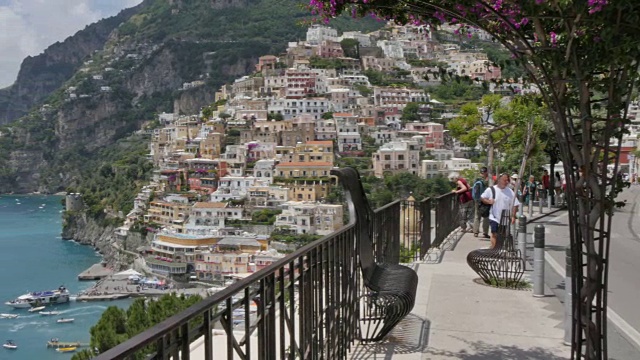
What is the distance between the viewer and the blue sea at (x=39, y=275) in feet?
155

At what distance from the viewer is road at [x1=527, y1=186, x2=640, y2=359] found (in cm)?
520

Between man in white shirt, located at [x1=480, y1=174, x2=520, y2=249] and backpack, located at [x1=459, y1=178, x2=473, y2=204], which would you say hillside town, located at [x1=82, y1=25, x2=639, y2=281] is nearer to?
backpack, located at [x1=459, y1=178, x2=473, y2=204]

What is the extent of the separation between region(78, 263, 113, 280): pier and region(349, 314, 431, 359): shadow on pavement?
69.0 meters

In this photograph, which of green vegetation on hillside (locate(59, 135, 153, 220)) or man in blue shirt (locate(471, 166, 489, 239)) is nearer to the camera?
man in blue shirt (locate(471, 166, 489, 239))

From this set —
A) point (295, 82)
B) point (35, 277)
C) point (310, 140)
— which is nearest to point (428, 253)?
point (35, 277)

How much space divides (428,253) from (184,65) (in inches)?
→ 6642

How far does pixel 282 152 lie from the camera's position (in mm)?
94938

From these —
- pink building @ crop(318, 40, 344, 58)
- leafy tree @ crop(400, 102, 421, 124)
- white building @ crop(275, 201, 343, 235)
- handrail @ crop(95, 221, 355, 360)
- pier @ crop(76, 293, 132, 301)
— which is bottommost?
pier @ crop(76, 293, 132, 301)

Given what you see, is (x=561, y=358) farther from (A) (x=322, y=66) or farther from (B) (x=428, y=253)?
(A) (x=322, y=66)

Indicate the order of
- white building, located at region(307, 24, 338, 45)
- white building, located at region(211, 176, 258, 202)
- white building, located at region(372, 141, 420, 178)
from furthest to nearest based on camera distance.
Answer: white building, located at region(307, 24, 338, 45)
white building, located at region(211, 176, 258, 202)
white building, located at region(372, 141, 420, 178)

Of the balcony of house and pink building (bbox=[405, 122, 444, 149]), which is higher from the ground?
pink building (bbox=[405, 122, 444, 149])

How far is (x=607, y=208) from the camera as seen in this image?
2646mm

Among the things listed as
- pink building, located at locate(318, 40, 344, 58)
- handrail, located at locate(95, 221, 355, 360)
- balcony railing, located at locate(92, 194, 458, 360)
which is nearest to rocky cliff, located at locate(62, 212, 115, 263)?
pink building, located at locate(318, 40, 344, 58)

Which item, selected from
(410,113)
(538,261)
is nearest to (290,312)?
(538,261)
